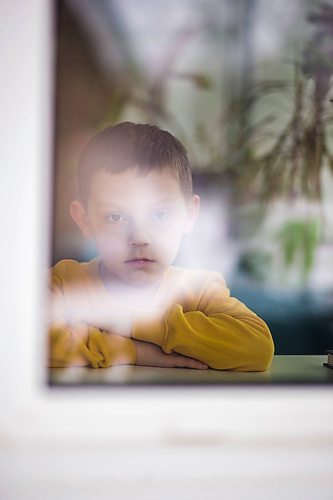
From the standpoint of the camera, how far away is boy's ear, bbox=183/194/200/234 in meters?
1.28

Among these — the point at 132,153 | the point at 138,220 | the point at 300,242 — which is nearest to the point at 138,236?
the point at 138,220

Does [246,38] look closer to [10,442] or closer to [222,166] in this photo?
[222,166]

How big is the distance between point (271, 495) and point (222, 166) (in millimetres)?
666

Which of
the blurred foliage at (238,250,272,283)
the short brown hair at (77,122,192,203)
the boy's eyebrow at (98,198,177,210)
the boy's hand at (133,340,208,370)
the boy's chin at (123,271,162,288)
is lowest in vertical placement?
the boy's hand at (133,340,208,370)

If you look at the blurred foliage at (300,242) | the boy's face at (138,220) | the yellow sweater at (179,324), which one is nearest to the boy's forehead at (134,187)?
the boy's face at (138,220)

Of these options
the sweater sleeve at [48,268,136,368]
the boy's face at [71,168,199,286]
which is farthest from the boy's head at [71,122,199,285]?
the sweater sleeve at [48,268,136,368]

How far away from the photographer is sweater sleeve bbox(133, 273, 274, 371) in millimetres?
1290

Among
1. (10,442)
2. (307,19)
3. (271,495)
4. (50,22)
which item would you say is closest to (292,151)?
(307,19)

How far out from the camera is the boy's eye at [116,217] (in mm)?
1275

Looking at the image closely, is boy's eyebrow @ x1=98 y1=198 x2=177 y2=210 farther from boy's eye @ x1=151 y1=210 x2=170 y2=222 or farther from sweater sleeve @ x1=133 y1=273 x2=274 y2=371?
sweater sleeve @ x1=133 y1=273 x2=274 y2=371

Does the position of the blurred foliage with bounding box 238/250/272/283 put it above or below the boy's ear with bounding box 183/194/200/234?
below

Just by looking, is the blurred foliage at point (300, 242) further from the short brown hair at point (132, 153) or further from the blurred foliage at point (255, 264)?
the short brown hair at point (132, 153)

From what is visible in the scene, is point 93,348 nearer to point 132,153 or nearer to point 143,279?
point 143,279

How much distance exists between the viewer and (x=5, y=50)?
1.17 meters
